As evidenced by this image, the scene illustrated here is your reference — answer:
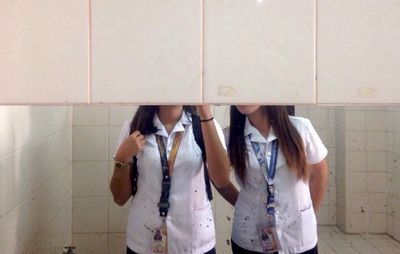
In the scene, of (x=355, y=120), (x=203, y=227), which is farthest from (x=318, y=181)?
(x=203, y=227)

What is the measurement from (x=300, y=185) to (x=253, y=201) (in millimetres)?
96

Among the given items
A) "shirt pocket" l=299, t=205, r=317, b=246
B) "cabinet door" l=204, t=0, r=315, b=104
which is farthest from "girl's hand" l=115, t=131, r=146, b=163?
"shirt pocket" l=299, t=205, r=317, b=246

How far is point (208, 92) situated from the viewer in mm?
367

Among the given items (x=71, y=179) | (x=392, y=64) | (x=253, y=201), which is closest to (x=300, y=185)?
(x=253, y=201)

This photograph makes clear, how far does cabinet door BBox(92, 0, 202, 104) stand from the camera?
14.3 inches

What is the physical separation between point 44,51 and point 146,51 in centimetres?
12

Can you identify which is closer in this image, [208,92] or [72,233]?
[208,92]

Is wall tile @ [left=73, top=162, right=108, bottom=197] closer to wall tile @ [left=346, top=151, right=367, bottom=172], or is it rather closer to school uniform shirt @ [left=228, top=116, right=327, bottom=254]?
school uniform shirt @ [left=228, top=116, right=327, bottom=254]

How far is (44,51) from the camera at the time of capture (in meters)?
0.37

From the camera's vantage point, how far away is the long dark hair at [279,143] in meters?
0.55

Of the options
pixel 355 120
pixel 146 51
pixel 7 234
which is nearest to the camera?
pixel 146 51

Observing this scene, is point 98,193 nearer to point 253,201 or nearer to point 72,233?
point 72,233

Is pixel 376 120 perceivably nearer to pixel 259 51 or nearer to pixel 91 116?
pixel 259 51

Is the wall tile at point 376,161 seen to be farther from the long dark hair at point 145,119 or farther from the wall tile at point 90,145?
the wall tile at point 90,145
